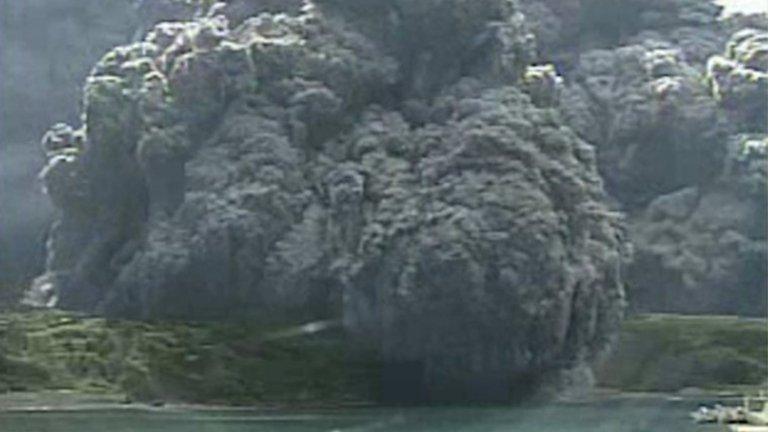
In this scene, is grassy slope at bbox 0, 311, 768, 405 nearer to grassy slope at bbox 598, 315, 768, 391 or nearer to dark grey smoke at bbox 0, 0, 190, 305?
grassy slope at bbox 598, 315, 768, 391

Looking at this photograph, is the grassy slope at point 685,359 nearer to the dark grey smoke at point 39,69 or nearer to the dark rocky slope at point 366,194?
the dark rocky slope at point 366,194

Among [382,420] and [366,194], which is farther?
[366,194]

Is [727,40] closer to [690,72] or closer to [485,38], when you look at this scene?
[690,72]

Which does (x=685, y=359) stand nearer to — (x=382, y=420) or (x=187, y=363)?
(x=382, y=420)

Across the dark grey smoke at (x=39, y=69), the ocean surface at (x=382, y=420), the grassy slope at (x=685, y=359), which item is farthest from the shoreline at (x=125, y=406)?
the dark grey smoke at (x=39, y=69)

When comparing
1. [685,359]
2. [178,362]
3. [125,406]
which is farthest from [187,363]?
[685,359]

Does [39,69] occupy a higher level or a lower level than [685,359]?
higher
